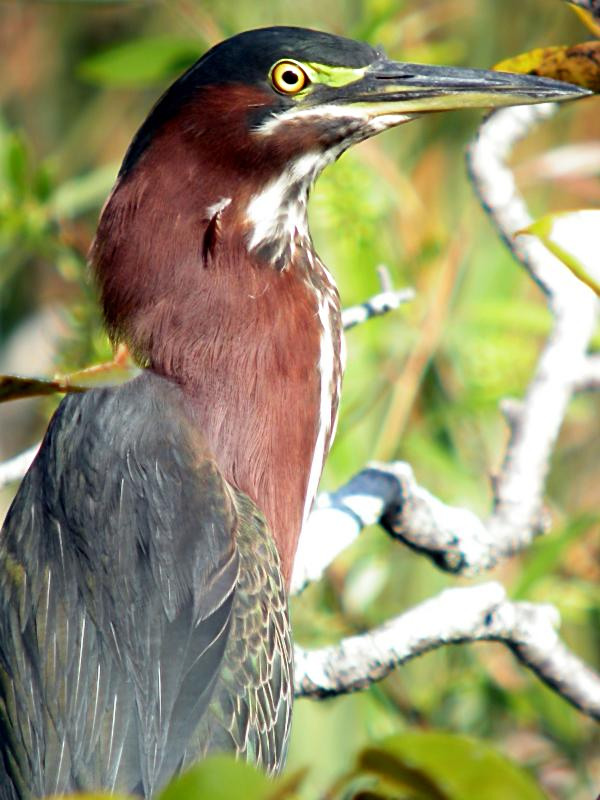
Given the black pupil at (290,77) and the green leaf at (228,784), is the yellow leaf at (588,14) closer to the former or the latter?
the black pupil at (290,77)

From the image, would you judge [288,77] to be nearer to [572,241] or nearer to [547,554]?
[572,241]

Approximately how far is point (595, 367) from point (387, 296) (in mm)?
355

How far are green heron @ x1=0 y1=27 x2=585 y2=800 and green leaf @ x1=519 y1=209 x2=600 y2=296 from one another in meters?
0.78

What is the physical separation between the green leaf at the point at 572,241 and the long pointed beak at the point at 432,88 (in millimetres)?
810

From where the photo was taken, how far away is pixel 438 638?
5.51ft

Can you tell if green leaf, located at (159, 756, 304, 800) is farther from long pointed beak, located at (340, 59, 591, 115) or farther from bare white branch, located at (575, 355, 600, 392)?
bare white branch, located at (575, 355, 600, 392)

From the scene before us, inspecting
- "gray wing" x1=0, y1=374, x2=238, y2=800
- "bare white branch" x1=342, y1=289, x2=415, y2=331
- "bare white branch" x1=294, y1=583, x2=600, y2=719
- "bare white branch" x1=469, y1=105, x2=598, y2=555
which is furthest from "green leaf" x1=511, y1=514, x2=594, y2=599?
"gray wing" x1=0, y1=374, x2=238, y2=800

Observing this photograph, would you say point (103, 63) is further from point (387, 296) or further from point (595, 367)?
point (595, 367)

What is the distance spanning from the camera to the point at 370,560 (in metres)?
2.46

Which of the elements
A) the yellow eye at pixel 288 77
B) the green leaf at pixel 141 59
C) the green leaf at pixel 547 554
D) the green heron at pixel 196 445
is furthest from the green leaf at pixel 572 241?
the green leaf at pixel 141 59

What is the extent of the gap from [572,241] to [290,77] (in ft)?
2.98

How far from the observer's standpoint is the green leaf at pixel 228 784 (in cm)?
57

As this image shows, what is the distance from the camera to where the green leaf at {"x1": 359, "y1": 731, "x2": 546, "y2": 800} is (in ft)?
2.01

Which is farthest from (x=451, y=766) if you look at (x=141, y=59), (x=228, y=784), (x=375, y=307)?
(x=141, y=59)
